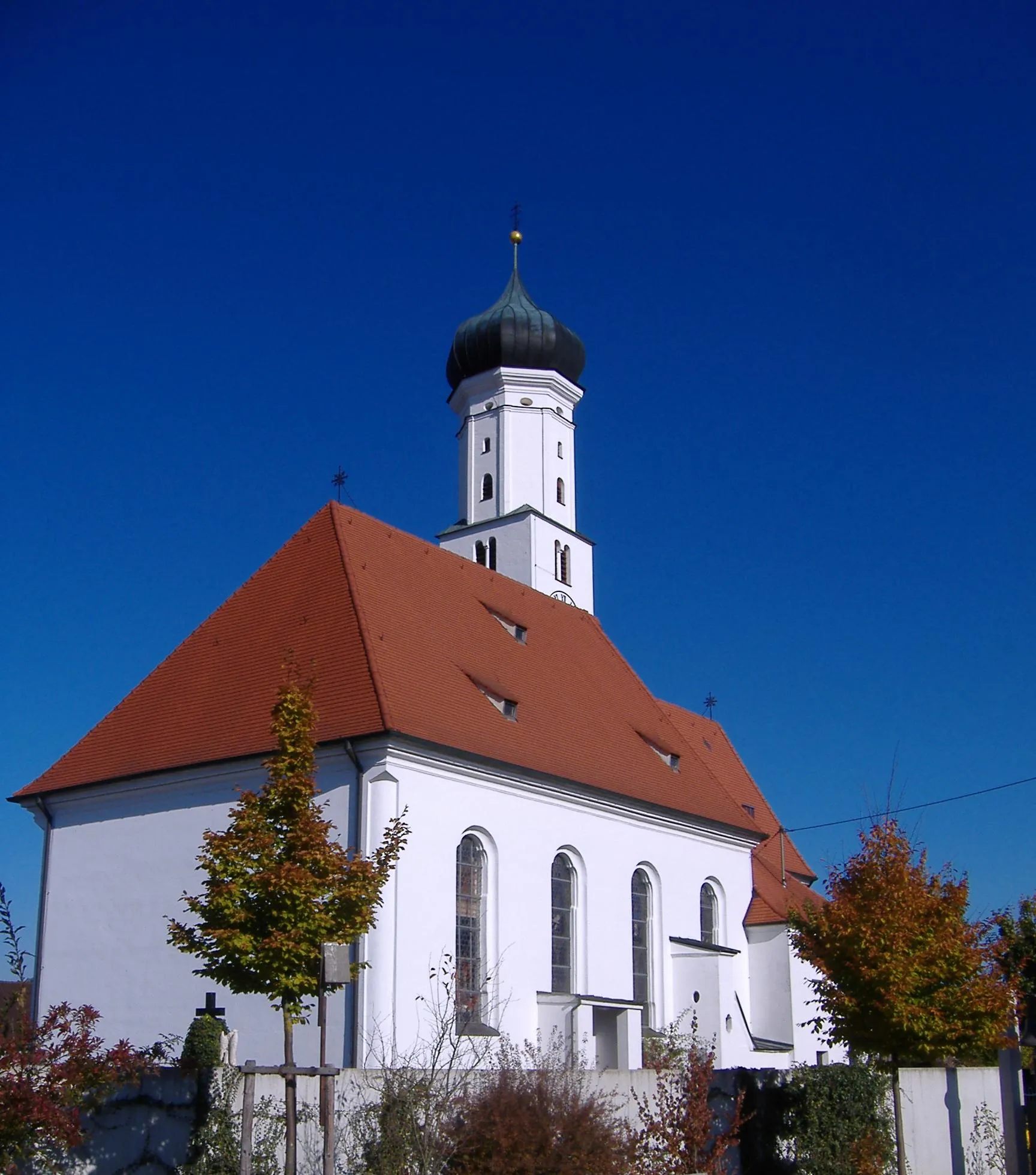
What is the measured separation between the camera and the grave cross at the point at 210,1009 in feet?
66.1

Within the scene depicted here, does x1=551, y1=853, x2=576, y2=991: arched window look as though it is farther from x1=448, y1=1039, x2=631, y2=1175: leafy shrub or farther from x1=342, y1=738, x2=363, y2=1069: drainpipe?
x1=448, y1=1039, x2=631, y2=1175: leafy shrub

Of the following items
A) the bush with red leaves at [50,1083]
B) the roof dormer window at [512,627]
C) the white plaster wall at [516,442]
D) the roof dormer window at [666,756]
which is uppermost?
the white plaster wall at [516,442]

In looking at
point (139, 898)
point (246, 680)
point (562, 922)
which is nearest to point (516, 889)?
point (562, 922)

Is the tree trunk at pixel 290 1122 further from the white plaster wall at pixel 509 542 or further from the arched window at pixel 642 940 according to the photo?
the white plaster wall at pixel 509 542

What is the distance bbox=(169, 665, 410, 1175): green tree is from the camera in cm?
1312

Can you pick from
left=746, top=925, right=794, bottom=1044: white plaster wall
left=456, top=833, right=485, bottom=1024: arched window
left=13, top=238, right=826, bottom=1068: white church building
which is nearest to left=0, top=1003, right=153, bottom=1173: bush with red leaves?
left=13, top=238, right=826, bottom=1068: white church building

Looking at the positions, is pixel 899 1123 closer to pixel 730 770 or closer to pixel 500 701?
pixel 500 701

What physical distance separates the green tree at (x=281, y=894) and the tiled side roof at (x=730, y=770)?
79.6ft

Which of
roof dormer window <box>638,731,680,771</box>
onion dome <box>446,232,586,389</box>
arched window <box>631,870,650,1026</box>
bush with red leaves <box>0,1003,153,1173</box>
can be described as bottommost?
bush with red leaves <box>0,1003,153,1173</box>

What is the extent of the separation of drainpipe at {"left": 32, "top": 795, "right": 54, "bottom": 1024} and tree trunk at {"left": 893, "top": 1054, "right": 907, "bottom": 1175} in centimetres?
1498

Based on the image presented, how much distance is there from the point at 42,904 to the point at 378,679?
784 centimetres

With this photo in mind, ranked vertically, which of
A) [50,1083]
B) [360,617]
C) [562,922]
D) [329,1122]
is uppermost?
[360,617]

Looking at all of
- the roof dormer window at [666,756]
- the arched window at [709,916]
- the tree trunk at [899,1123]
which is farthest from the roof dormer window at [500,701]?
the tree trunk at [899,1123]

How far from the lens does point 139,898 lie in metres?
22.8
